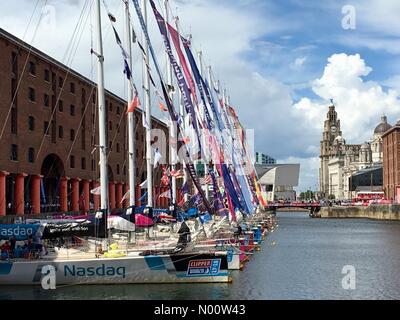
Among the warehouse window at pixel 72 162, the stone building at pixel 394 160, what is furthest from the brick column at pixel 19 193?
the stone building at pixel 394 160

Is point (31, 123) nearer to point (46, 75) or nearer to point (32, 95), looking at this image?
point (32, 95)

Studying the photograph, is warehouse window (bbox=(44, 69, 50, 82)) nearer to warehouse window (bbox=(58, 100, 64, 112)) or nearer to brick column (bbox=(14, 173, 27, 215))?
warehouse window (bbox=(58, 100, 64, 112))

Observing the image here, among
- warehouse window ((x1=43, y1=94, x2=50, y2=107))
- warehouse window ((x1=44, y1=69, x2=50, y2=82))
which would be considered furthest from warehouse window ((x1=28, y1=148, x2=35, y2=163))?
warehouse window ((x1=44, y1=69, x2=50, y2=82))

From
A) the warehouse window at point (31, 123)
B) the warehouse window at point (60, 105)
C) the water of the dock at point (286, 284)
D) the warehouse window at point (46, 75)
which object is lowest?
the water of the dock at point (286, 284)

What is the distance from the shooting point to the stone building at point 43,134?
74688mm

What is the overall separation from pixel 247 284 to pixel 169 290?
20.3ft

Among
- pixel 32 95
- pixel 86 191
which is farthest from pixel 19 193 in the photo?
pixel 86 191

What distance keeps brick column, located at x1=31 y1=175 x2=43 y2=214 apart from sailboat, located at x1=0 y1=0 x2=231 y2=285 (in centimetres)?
4422

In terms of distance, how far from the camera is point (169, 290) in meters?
37.3

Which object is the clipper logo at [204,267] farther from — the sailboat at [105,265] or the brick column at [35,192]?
the brick column at [35,192]

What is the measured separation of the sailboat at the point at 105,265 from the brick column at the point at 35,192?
1741 inches

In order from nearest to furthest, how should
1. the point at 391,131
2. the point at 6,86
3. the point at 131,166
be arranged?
1. the point at 131,166
2. the point at 6,86
3. the point at 391,131

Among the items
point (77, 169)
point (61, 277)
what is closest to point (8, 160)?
point (77, 169)
